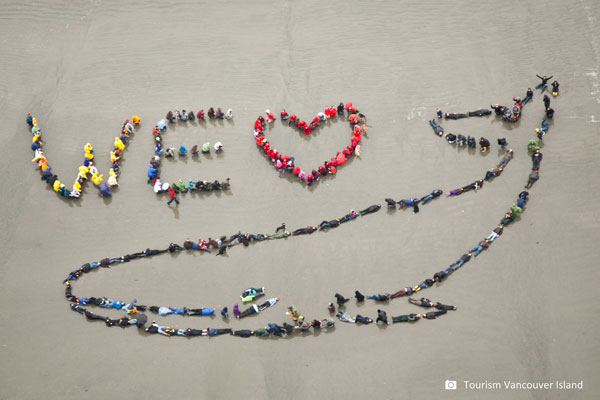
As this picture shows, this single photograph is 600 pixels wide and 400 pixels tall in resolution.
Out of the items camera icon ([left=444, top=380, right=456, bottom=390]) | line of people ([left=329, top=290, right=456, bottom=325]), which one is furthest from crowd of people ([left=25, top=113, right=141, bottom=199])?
camera icon ([left=444, top=380, right=456, bottom=390])

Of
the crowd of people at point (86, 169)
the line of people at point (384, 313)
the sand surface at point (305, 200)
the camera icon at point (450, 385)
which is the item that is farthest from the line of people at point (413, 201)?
the crowd of people at point (86, 169)

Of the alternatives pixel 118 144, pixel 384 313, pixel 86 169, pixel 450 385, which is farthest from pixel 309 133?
pixel 450 385

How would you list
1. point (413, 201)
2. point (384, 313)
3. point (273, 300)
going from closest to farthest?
point (384, 313) < point (273, 300) < point (413, 201)

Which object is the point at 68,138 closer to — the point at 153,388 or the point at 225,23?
the point at 225,23

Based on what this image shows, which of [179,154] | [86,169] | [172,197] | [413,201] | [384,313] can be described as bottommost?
[384,313]

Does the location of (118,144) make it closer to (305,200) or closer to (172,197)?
(172,197)

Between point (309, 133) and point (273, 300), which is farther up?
point (309, 133)

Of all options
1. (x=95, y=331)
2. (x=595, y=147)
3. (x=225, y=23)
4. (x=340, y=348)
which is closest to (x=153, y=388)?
(x=95, y=331)
